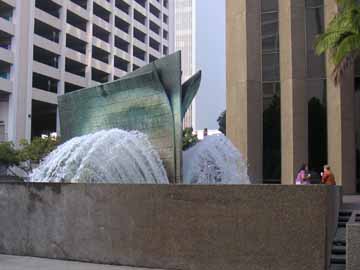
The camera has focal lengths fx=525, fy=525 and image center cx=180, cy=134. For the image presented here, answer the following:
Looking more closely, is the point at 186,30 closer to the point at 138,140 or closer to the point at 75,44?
the point at 75,44

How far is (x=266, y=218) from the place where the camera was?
6512 mm

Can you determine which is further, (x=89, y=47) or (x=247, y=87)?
(x=89, y=47)

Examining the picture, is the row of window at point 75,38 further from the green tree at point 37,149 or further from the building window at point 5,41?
the green tree at point 37,149

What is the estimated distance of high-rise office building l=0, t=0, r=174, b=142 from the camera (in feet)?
163

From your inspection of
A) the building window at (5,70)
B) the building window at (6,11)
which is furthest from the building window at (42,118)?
the building window at (6,11)

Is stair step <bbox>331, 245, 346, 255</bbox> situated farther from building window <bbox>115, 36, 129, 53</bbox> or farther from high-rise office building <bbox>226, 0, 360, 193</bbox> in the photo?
building window <bbox>115, 36, 129, 53</bbox>

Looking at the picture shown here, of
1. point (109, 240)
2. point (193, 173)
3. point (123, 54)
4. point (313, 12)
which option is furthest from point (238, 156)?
point (123, 54)

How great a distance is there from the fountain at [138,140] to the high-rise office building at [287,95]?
13.3m

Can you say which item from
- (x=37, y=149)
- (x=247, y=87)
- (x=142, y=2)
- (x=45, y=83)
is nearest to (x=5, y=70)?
(x=45, y=83)

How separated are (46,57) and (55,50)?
75.5 inches

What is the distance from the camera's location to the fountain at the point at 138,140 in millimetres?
10648

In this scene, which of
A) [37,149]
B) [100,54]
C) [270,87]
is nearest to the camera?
[270,87]

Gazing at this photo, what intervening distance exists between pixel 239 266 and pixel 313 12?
21.1m

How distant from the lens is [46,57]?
56.9 meters
